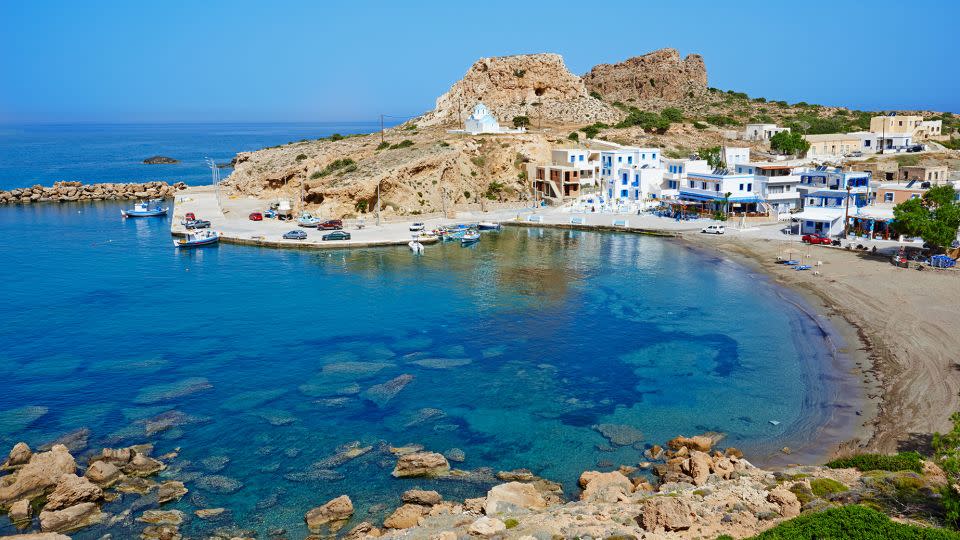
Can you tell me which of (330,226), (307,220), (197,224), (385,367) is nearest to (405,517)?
(385,367)

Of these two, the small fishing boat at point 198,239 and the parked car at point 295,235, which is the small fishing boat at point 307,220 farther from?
the small fishing boat at point 198,239

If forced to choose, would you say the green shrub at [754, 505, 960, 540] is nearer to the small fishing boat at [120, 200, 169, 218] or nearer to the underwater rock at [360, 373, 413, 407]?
the underwater rock at [360, 373, 413, 407]

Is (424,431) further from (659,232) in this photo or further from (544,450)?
(659,232)

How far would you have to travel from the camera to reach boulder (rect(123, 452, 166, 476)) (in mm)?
24266

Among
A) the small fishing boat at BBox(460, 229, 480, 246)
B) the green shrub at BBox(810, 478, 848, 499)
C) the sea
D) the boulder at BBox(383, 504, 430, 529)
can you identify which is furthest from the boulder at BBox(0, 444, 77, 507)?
the small fishing boat at BBox(460, 229, 480, 246)

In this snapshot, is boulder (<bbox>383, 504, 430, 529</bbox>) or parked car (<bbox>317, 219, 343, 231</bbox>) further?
parked car (<bbox>317, 219, 343, 231</bbox>)

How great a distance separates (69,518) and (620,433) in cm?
1867

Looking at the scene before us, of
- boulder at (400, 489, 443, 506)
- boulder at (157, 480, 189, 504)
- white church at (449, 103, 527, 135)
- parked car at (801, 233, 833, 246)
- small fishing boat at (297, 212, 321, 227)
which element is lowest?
boulder at (157, 480, 189, 504)

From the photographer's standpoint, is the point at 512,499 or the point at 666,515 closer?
the point at 666,515

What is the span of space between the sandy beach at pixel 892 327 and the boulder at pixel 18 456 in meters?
28.3

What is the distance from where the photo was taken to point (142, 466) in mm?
24469

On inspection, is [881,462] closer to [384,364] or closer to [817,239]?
[384,364]

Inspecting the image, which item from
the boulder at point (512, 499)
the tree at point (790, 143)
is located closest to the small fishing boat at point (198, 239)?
the boulder at point (512, 499)

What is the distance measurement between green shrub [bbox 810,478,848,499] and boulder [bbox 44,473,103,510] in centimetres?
2192
